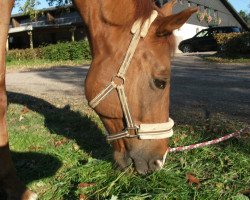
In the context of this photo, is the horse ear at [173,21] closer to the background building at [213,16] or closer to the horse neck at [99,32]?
the horse neck at [99,32]

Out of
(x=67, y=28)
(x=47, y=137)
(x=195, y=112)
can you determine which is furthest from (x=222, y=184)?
(x=67, y=28)

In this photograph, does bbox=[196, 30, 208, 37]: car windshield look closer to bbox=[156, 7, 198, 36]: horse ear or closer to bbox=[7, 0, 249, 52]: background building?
bbox=[7, 0, 249, 52]: background building

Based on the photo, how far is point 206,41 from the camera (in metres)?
27.8

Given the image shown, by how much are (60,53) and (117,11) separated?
2460 cm

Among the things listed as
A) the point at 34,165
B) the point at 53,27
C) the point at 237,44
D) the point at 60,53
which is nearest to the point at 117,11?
the point at 34,165

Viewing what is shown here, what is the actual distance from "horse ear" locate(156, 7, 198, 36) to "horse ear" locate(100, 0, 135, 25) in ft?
0.98

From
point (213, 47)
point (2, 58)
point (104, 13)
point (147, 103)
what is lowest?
point (213, 47)

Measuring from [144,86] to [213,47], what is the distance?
83.7 ft

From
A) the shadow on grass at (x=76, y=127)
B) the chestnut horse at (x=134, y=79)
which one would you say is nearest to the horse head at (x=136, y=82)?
the chestnut horse at (x=134, y=79)

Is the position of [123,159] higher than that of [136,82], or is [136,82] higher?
[136,82]

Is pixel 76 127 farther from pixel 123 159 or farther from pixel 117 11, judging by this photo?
pixel 117 11

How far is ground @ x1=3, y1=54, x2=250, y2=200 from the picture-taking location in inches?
118

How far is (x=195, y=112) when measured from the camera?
19.4ft

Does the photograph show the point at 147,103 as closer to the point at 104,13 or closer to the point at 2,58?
the point at 104,13
